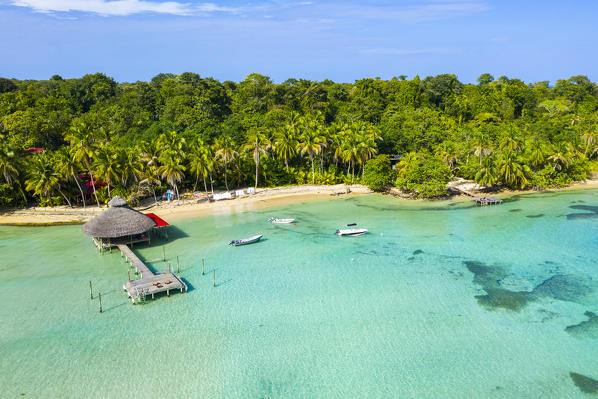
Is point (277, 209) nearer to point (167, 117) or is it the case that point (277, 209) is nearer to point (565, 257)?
point (565, 257)

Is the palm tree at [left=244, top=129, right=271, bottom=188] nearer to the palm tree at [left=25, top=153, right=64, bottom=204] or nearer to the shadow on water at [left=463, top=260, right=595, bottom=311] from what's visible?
the palm tree at [left=25, top=153, right=64, bottom=204]

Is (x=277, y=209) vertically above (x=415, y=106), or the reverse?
(x=415, y=106)

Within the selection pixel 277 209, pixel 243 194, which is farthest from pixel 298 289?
pixel 243 194

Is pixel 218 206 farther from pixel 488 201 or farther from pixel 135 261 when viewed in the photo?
pixel 488 201

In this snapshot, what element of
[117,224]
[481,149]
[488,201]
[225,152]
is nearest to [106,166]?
[117,224]

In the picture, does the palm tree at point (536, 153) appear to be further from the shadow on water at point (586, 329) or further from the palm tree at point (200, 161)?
the palm tree at point (200, 161)
